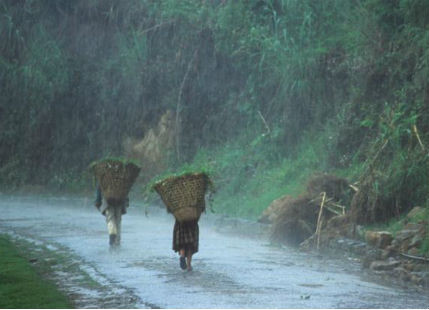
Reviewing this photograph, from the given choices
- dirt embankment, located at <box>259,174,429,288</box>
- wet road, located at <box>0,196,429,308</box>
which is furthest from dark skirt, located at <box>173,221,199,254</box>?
dirt embankment, located at <box>259,174,429,288</box>

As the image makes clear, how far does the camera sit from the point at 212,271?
44.1ft

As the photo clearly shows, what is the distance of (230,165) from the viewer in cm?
2881

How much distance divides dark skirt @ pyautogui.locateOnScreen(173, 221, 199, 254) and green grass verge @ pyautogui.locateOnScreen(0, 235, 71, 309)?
207 centimetres

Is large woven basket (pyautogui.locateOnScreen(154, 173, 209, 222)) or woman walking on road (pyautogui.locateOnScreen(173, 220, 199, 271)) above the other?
large woven basket (pyautogui.locateOnScreen(154, 173, 209, 222))

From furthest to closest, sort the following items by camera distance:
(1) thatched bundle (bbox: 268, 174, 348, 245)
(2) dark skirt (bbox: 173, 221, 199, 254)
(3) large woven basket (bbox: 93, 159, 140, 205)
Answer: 1. (1) thatched bundle (bbox: 268, 174, 348, 245)
2. (3) large woven basket (bbox: 93, 159, 140, 205)
3. (2) dark skirt (bbox: 173, 221, 199, 254)

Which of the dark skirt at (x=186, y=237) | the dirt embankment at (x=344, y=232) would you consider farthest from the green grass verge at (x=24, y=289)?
the dirt embankment at (x=344, y=232)

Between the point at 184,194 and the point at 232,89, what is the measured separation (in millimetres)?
18855

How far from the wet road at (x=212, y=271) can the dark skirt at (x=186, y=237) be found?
385mm

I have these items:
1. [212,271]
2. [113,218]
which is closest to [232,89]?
[113,218]

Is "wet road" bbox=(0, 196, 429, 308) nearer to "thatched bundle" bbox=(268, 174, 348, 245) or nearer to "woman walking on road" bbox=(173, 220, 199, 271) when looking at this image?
"woman walking on road" bbox=(173, 220, 199, 271)

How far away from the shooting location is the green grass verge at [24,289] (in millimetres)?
10305

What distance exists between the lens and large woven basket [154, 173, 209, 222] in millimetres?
13141

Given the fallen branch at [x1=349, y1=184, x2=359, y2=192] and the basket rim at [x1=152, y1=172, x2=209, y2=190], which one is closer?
the basket rim at [x1=152, y1=172, x2=209, y2=190]

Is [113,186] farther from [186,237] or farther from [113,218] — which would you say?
[186,237]
